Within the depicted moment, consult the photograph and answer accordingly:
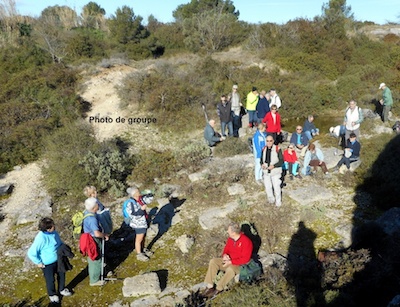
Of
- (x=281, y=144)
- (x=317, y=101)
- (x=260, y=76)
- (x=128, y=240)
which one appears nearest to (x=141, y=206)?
(x=128, y=240)

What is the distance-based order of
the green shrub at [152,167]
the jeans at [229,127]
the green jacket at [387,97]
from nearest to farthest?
the green shrub at [152,167] < the jeans at [229,127] < the green jacket at [387,97]

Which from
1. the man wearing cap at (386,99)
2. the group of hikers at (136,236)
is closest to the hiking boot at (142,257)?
the group of hikers at (136,236)

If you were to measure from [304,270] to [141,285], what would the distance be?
256 cm

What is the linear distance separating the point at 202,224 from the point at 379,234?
10.7ft

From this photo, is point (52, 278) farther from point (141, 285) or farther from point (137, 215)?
point (137, 215)

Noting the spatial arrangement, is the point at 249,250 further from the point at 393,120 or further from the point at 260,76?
the point at 260,76

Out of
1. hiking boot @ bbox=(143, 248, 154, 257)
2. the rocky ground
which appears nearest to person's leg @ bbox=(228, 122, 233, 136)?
the rocky ground

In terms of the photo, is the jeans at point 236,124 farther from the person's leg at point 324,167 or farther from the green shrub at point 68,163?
the green shrub at point 68,163

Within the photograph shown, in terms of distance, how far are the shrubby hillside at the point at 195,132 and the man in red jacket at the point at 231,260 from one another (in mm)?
269

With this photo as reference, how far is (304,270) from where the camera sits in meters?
5.20

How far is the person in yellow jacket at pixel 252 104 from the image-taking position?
10.7 m

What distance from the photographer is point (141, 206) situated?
579 centimetres

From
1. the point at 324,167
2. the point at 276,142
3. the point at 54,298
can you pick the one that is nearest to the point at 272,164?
the point at 324,167

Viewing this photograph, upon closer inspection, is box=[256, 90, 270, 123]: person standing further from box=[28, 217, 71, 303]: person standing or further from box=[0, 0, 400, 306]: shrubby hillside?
box=[28, 217, 71, 303]: person standing
